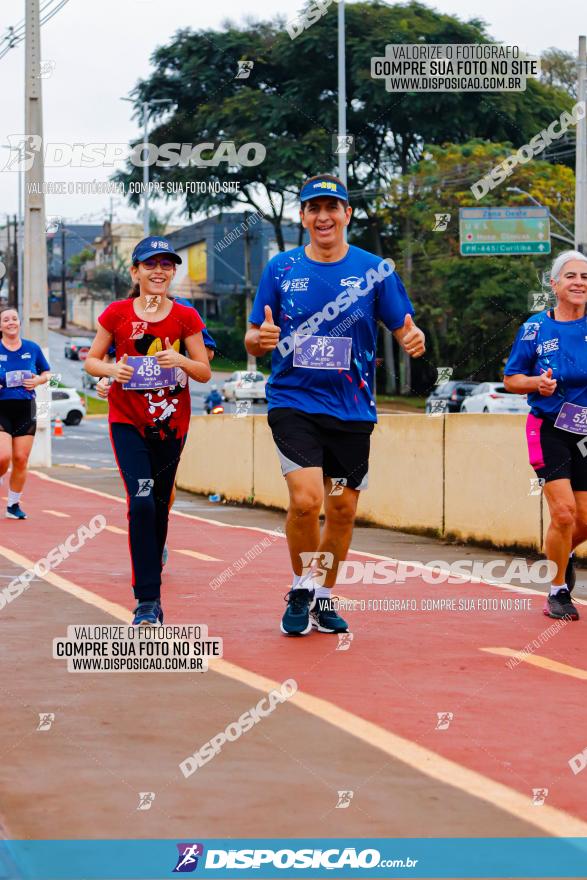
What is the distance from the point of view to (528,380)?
8.58 meters

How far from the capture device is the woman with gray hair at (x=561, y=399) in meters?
8.52

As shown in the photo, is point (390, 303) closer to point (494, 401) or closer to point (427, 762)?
point (427, 762)

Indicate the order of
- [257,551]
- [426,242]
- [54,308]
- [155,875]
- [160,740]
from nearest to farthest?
[155,875] < [160,740] < [257,551] < [426,242] < [54,308]

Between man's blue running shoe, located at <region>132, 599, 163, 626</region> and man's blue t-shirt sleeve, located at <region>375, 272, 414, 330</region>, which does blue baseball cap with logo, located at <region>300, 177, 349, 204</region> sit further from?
man's blue running shoe, located at <region>132, 599, 163, 626</region>

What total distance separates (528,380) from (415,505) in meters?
5.59

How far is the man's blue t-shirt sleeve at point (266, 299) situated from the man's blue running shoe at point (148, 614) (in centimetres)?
141

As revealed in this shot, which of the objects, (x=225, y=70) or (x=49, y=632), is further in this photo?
(x=225, y=70)

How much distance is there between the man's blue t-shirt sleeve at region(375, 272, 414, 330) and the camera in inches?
297

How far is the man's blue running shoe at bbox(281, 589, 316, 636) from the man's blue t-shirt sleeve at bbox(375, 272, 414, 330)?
134 cm

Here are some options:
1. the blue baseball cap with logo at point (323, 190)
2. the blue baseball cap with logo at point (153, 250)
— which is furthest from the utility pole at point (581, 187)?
the blue baseball cap with logo at point (153, 250)

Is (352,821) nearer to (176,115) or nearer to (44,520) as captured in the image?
(44,520)

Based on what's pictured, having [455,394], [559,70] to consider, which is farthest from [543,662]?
[559,70]

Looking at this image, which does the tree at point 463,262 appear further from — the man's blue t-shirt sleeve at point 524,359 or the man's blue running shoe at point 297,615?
the man's blue running shoe at point 297,615

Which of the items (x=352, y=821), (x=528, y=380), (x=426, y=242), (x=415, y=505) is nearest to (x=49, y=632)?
(x=528, y=380)
